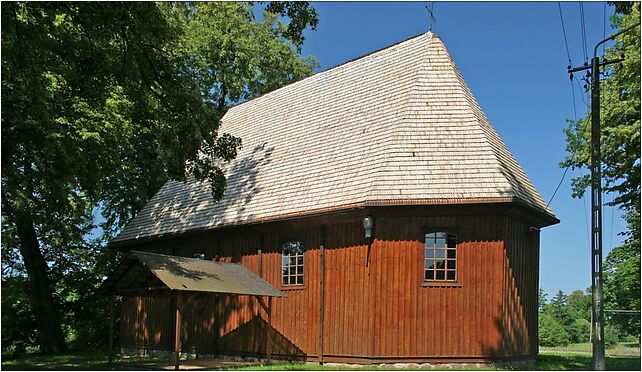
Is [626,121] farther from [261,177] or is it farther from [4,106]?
[4,106]

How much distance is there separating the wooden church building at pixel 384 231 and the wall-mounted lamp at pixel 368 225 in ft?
0.19

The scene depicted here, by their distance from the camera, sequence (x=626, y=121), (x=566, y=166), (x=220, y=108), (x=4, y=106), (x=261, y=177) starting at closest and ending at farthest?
(x=4, y=106) < (x=261, y=177) < (x=626, y=121) < (x=566, y=166) < (x=220, y=108)

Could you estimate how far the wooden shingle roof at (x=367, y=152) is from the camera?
17.3 metres

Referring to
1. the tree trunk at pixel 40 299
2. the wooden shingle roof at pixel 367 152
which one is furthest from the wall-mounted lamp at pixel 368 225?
the tree trunk at pixel 40 299

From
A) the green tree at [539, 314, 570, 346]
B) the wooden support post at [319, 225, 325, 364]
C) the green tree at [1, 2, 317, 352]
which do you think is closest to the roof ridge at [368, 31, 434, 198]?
the wooden support post at [319, 225, 325, 364]

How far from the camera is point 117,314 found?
32.0 metres

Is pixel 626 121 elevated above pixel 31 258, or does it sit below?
above

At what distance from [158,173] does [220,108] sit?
735 centimetres

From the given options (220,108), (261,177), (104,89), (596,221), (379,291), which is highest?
(220,108)

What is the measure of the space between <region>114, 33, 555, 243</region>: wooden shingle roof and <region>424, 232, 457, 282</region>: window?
1235 millimetres

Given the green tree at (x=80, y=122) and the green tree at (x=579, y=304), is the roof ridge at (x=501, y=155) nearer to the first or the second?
the green tree at (x=80, y=122)

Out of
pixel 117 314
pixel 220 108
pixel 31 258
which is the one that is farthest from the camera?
pixel 220 108

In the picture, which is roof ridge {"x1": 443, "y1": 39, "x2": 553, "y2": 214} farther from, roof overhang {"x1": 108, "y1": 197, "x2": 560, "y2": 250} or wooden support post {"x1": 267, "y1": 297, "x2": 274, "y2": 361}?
wooden support post {"x1": 267, "y1": 297, "x2": 274, "y2": 361}

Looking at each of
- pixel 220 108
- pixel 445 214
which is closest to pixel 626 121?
pixel 445 214
